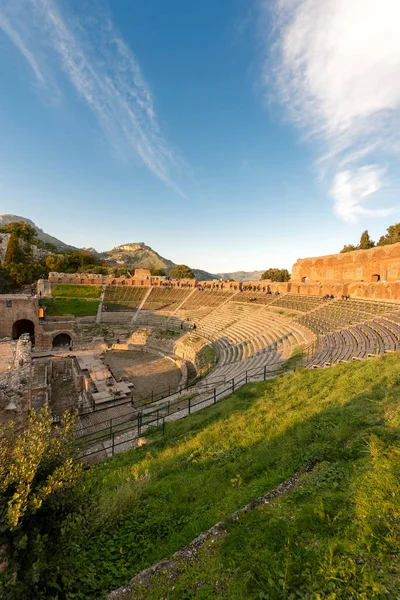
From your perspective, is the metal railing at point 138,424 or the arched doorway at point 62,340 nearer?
the metal railing at point 138,424

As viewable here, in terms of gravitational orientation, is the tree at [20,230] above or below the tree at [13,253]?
above

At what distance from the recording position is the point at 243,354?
22453 millimetres

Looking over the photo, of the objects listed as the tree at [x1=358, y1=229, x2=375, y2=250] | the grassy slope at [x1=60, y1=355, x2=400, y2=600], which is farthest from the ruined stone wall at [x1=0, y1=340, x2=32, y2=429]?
the tree at [x1=358, y1=229, x2=375, y2=250]

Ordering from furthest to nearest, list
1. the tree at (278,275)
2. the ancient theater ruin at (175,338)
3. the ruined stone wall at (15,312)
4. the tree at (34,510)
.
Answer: the tree at (278,275), the ruined stone wall at (15,312), the ancient theater ruin at (175,338), the tree at (34,510)

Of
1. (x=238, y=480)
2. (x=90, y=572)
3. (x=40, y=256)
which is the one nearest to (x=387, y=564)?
(x=238, y=480)

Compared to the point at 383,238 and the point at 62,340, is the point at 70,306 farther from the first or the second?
the point at 383,238

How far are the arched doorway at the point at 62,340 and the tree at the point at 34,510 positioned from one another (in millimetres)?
33883

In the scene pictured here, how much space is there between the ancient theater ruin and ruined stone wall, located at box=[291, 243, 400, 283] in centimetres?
16

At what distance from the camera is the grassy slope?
131 inches

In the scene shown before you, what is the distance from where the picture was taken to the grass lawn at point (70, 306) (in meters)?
40.0

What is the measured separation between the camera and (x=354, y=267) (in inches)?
1521

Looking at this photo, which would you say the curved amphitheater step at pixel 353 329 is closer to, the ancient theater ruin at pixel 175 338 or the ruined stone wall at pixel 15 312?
the ancient theater ruin at pixel 175 338

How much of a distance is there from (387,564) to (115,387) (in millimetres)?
17818

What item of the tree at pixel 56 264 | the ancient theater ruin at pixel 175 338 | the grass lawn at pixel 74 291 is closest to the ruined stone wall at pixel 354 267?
the ancient theater ruin at pixel 175 338
